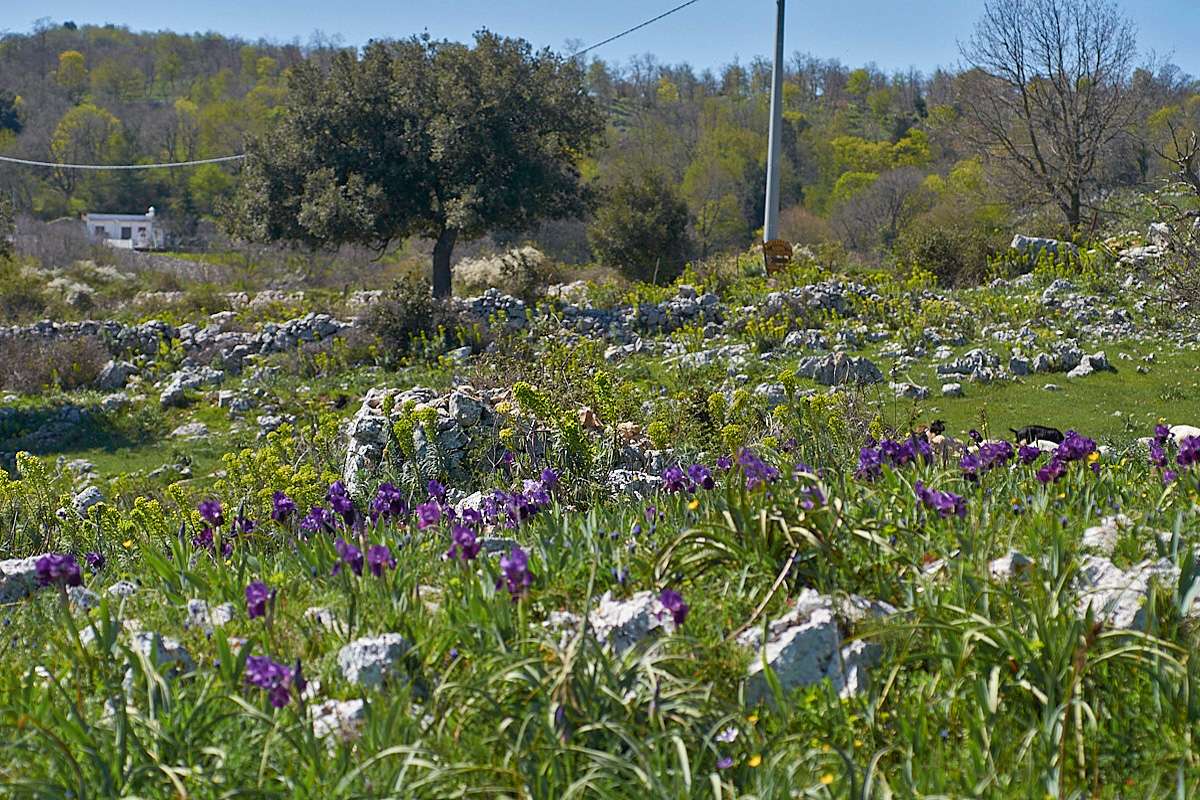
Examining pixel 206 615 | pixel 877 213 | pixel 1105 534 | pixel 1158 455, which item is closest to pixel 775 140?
pixel 1158 455

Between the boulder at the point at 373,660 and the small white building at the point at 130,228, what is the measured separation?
63853 millimetres

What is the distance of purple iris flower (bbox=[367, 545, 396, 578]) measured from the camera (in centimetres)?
335

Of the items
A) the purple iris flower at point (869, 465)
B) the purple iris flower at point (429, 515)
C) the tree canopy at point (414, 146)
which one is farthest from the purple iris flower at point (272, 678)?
the tree canopy at point (414, 146)

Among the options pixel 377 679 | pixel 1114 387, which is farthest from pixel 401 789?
pixel 1114 387

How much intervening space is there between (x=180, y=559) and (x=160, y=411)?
12.7 meters

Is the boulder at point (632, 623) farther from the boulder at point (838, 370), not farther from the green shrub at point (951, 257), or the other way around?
the green shrub at point (951, 257)

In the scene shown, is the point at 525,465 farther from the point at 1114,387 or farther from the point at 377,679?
the point at 1114,387

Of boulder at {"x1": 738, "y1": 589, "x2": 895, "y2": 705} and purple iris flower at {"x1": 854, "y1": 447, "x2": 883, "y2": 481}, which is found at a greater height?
purple iris flower at {"x1": 854, "y1": 447, "x2": 883, "y2": 481}

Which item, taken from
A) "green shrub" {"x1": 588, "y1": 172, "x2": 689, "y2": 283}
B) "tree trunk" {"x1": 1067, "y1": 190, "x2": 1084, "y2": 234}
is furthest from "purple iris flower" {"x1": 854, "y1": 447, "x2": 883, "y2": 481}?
"green shrub" {"x1": 588, "y1": 172, "x2": 689, "y2": 283}

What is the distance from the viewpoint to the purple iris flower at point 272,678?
259 centimetres

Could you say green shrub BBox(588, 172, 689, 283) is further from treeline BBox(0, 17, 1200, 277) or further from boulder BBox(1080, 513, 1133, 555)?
boulder BBox(1080, 513, 1133, 555)

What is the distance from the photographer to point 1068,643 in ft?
8.72

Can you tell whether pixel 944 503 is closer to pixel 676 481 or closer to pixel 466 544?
pixel 676 481

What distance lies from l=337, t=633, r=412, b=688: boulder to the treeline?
11.4m
